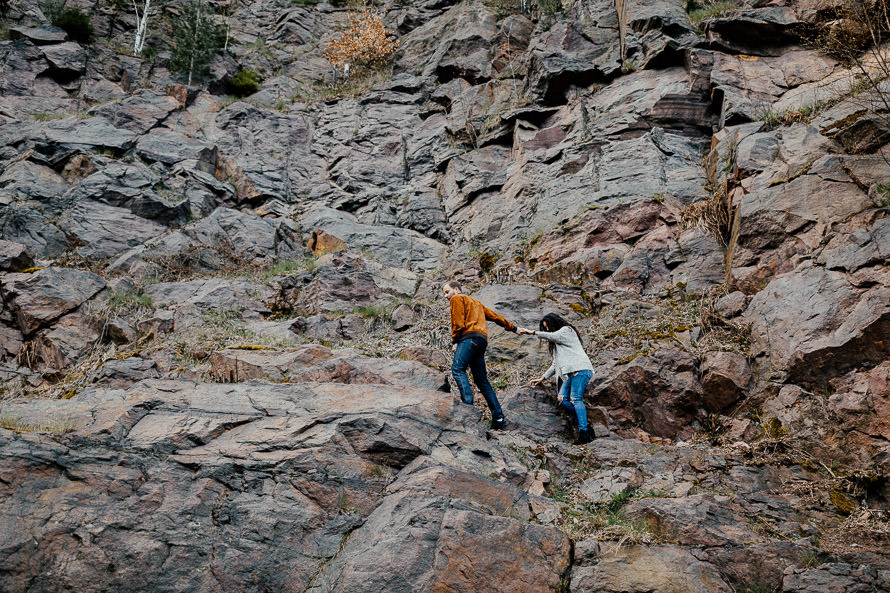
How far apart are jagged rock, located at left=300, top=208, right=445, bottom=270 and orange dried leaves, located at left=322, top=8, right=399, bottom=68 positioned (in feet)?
35.8

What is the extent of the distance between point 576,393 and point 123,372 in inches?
231

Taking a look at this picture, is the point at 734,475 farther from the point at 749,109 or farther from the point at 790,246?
the point at 749,109

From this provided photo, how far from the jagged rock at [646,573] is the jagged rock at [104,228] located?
13.2 m

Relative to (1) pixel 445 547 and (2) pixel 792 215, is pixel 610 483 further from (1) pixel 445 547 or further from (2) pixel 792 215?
(2) pixel 792 215

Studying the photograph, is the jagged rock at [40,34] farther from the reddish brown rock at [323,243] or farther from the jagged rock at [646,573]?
the jagged rock at [646,573]

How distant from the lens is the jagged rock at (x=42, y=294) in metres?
9.68

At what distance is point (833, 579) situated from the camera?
409 cm

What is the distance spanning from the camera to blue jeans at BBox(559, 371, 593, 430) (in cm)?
664

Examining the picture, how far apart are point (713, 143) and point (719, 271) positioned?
4417 millimetres

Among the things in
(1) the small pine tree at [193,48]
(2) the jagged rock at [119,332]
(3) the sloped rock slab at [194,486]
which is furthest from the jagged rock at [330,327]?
(1) the small pine tree at [193,48]

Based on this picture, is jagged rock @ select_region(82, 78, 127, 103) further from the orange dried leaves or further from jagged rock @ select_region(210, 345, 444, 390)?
jagged rock @ select_region(210, 345, 444, 390)

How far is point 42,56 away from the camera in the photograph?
20.3 metres

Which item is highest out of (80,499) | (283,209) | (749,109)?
(749,109)

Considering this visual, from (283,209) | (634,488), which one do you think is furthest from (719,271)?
(283,209)
